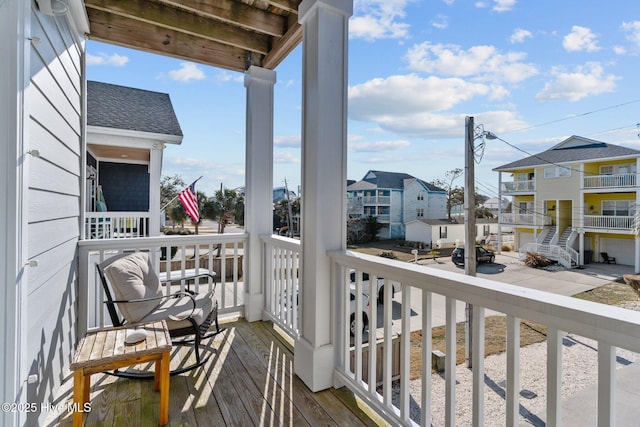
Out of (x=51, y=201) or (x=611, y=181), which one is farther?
(x=51, y=201)

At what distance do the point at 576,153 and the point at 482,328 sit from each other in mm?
769

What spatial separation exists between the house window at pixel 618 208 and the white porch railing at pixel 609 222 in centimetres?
1

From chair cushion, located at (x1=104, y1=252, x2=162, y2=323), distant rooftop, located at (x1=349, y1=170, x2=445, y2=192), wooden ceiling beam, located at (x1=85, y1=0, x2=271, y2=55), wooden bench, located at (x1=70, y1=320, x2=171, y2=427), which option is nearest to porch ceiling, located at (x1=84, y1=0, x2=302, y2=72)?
wooden ceiling beam, located at (x1=85, y1=0, x2=271, y2=55)

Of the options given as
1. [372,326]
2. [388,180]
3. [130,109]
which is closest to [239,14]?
[388,180]

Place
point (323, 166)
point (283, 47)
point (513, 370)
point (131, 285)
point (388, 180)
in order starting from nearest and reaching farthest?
1. point (513, 370)
2. point (388, 180)
3. point (323, 166)
4. point (131, 285)
5. point (283, 47)

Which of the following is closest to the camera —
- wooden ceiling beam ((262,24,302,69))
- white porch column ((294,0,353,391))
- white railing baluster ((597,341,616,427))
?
white railing baluster ((597,341,616,427))

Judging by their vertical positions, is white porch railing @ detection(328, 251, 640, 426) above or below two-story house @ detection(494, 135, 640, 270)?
below

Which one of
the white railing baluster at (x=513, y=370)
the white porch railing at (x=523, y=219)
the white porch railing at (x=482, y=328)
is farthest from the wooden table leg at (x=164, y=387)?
the white porch railing at (x=523, y=219)

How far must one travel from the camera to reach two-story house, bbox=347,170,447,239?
1962mm

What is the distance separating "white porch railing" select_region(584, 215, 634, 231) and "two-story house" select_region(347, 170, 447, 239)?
0.77 metres

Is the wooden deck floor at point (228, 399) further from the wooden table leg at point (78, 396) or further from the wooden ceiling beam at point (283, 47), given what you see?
the wooden ceiling beam at point (283, 47)

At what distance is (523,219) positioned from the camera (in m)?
1.49

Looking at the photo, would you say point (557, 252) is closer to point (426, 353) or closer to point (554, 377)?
point (554, 377)

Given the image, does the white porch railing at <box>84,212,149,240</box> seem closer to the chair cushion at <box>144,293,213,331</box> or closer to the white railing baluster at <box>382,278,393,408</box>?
the chair cushion at <box>144,293,213,331</box>
